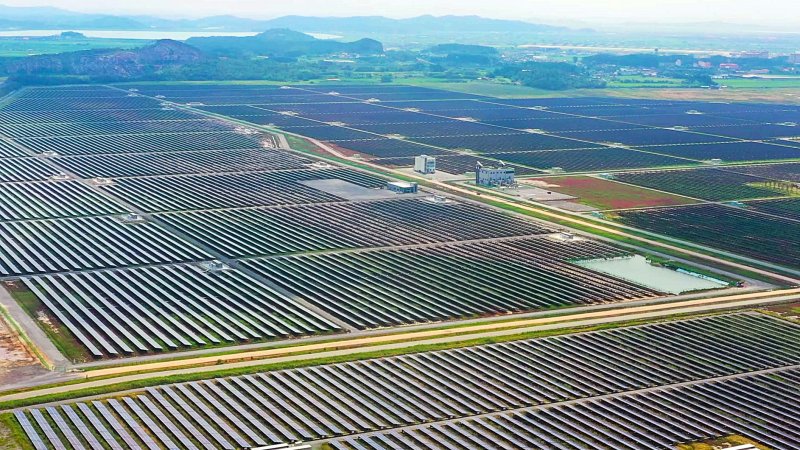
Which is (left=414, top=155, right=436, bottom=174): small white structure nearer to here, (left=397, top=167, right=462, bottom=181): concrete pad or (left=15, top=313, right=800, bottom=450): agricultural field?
(left=397, top=167, right=462, bottom=181): concrete pad

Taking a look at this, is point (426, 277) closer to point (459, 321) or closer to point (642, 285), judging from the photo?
point (459, 321)

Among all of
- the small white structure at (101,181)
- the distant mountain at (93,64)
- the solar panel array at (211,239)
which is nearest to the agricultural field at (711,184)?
the solar panel array at (211,239)

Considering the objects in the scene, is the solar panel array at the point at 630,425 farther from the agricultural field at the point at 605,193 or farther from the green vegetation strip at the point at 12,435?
the agricultural field at the point at 605,193

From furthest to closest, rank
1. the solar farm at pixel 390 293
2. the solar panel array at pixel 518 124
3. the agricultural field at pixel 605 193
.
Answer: the solar panel array at pixel 518 124
the agricultural field at pixel 605 193
the solar farm at pixel 390 293

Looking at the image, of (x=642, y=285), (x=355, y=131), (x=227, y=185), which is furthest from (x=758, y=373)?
(x=355, y=131)

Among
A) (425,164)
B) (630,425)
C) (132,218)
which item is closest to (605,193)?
(425,164)

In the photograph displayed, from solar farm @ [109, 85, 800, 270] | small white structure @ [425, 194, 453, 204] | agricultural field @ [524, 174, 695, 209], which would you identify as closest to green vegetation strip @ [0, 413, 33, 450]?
solar farm @ [109, 85, 800, 270]
